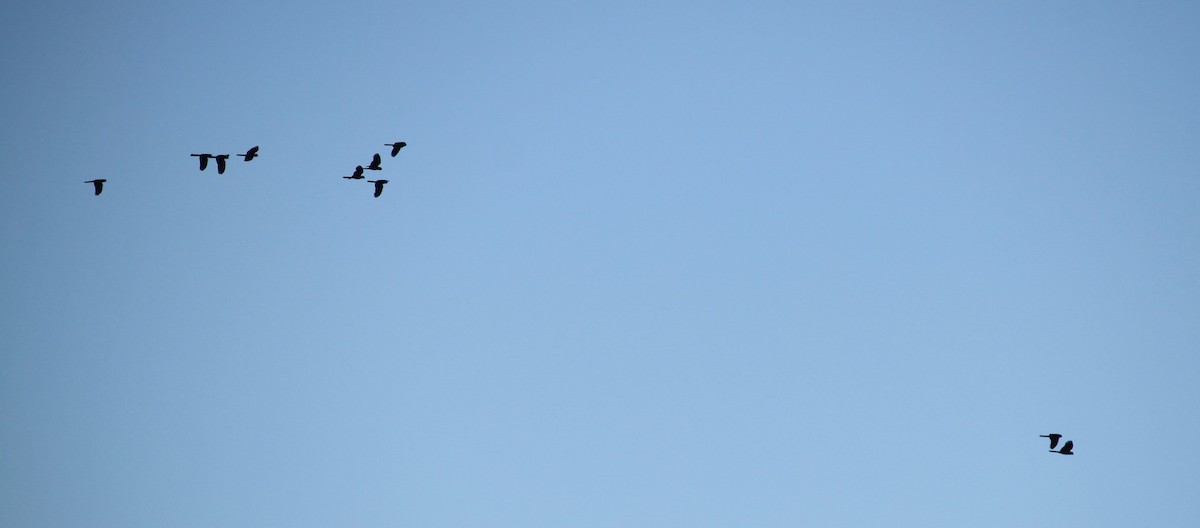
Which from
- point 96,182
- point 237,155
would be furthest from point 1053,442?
point 96,182

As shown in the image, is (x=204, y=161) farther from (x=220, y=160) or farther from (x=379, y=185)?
(x=379, y=185)

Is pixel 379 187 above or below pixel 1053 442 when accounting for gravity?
above

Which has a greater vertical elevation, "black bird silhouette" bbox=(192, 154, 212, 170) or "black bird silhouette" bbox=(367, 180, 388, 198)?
"black bird silhouette" bbox=(192, 154, 212, 170)

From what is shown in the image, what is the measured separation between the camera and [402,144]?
86250 millimetres

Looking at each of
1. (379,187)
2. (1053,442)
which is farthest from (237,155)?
(1053,442)

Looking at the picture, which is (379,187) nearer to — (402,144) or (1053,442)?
(402,144)

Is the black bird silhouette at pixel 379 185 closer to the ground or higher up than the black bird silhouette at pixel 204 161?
closer to the ground

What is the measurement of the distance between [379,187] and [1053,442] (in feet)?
134

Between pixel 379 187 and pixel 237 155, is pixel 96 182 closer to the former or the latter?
pixel 237 155

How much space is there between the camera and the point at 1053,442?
269 feet

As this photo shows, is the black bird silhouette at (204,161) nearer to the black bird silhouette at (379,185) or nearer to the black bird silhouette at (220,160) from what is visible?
the black bird silhouette at (220,160)

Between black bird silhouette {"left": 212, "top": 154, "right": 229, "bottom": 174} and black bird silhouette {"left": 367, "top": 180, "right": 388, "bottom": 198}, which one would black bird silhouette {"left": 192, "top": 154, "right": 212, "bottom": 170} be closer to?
black bird silhouette {"left": 212, "top": 154, "right": 229, "bottom": 174}

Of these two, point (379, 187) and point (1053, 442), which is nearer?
point (1053, 442)

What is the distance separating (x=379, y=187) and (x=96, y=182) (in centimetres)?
1837
